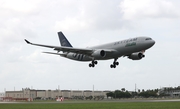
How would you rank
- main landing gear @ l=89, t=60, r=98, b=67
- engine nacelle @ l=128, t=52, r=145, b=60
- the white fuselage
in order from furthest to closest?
main landing gear @ l=89, t=60, r=98, b=67 → engine nacelle @ l=128, t=52, r=145, b=60 → the white fuselage

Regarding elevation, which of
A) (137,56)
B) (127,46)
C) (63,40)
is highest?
(63,40)

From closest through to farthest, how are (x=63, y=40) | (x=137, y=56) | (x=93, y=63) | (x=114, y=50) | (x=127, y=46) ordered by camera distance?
1. (x=127, y=46)
2. (x=114, y=50)
3. (x=137, y=56)
4. (x=93, y=63)
5. (x=63, y=40)

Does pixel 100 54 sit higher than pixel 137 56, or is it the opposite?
pixel 100 54

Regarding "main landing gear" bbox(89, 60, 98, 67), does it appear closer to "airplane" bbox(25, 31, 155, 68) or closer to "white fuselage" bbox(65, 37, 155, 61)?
"airplane" bbox(25, 31, 155, 68)

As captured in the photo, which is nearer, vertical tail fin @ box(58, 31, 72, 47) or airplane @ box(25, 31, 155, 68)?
airplane @ box(25, 31, 155, 68)

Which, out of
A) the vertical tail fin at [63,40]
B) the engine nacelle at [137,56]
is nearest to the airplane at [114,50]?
the engine nacelle at [137,56]

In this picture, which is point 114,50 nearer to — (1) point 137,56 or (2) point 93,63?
(1) point 137,56

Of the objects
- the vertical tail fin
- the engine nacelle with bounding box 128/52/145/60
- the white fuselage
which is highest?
the vertical tail fin

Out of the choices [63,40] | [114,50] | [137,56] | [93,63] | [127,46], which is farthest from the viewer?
[63,40]

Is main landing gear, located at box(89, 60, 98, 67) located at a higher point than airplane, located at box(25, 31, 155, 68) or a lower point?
lower

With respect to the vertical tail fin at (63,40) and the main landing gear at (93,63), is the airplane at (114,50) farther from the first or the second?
the vertical tail fin at (63,40)

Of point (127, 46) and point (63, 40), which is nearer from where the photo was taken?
point (127, 46)

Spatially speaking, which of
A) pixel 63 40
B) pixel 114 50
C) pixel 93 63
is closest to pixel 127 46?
pixel 114 50

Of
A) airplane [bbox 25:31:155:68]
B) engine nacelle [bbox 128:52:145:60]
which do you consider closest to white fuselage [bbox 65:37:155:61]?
airplane [bbox 25:31:155:68]
